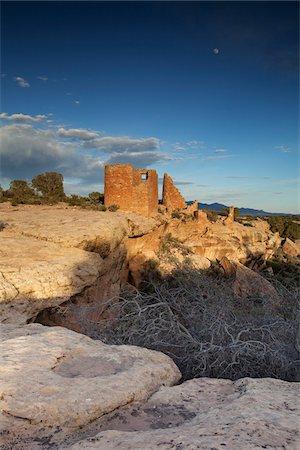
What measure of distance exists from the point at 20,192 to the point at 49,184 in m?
2.60

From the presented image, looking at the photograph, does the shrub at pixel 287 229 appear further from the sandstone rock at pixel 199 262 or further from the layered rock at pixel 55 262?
the layered rock at pixel 55 262

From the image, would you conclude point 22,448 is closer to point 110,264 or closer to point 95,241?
point 95,241

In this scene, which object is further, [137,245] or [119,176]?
[119,176]

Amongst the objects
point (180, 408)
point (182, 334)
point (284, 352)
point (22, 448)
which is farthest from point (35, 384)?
point (284, 352)

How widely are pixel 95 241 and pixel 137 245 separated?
5729 millimetres

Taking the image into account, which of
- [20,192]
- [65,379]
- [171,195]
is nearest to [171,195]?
[171,195]

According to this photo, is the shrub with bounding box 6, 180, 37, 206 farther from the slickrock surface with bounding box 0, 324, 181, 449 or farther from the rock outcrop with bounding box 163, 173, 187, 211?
the slickrock surface with bounding box 0, 324, 181, 449

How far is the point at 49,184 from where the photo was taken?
822 inches

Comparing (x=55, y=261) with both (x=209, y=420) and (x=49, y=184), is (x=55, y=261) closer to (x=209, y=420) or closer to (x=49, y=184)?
(x=209, y=420)

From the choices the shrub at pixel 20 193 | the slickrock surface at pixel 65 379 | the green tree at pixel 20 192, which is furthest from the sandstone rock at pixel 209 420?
the green tree at pixel 20 192

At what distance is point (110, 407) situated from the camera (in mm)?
2104

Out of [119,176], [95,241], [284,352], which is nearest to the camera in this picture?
[284,352]

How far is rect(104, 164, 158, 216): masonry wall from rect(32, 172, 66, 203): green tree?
123 inches

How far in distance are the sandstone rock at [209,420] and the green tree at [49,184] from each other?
701 inches
